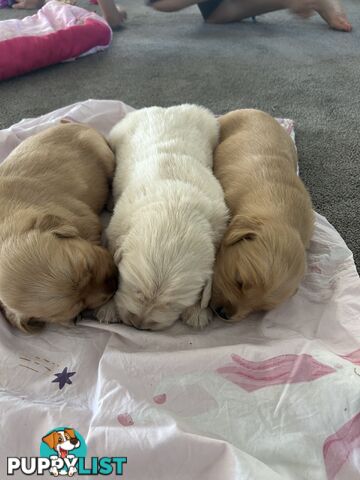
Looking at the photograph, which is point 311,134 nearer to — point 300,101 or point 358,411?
point 300,101

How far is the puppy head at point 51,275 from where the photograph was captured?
1749mm

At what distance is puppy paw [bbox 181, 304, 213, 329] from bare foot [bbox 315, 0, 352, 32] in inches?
204

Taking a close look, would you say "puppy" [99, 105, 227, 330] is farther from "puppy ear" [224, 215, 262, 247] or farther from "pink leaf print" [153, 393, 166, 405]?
"pink leaf print" [153, 393, 166, 405]

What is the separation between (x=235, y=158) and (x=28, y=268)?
1456 millimetres

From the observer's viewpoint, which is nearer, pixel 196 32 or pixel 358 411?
pixel 358 411

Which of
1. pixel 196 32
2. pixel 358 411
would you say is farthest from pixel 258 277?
pixel 196 32

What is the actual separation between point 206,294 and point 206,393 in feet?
1.40

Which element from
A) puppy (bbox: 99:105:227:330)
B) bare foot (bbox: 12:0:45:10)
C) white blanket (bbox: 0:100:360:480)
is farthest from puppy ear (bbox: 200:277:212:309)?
bare foot (bbox: 12:0:45:10)

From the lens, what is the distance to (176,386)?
69.9 inches

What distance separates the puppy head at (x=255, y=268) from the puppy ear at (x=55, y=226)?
2.20ft

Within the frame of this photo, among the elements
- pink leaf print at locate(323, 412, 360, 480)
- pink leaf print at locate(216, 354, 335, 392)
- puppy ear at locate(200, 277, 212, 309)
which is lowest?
pink leaf print at locate(323, 412, 360, 480)

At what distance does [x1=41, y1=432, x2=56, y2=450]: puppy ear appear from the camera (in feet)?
5.32

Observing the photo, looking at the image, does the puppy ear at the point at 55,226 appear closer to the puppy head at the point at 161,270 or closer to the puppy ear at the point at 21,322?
the puppy head at the point at 161,270

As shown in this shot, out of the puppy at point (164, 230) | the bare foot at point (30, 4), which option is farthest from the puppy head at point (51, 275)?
the bare foot at point (30, 4)
